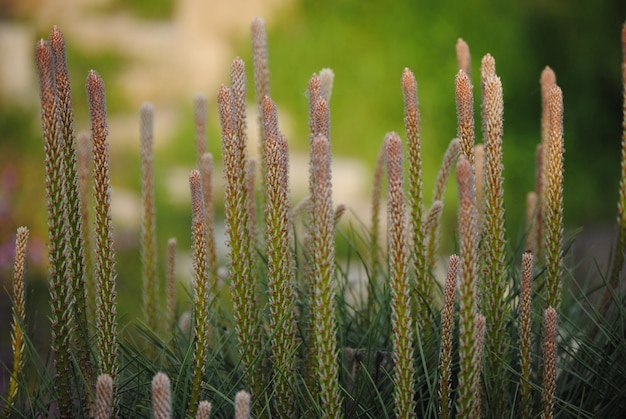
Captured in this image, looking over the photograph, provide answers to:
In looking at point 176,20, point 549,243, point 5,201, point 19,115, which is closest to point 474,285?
point 549,243

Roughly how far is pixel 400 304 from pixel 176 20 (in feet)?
23.1

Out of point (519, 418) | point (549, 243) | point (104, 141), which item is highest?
point (104, 141)

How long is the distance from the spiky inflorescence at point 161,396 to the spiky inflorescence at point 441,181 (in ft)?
2.24

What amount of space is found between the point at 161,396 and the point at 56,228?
362 mm

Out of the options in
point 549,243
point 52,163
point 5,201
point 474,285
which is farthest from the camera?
point 5,201

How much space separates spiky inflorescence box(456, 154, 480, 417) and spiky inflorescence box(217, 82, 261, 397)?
1.05 ft

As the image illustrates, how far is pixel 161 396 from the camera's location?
980mm

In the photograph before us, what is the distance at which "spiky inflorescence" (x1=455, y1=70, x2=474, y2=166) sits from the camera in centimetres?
129

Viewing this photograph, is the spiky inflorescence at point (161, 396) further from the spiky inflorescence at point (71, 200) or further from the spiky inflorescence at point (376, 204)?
the spiky inflorescence at point (376, 204)

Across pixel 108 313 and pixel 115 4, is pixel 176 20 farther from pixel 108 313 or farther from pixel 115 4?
pixel 108 313

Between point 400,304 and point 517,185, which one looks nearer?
point 400,304

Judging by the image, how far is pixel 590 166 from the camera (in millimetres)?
6246

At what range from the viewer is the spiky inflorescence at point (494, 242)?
130 centimetres

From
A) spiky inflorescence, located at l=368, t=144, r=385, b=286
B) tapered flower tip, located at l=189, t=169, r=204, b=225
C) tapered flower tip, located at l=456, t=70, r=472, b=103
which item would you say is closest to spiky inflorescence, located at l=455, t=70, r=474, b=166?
tapered flower tip, located at l=456, t=70, r=472, b=103
